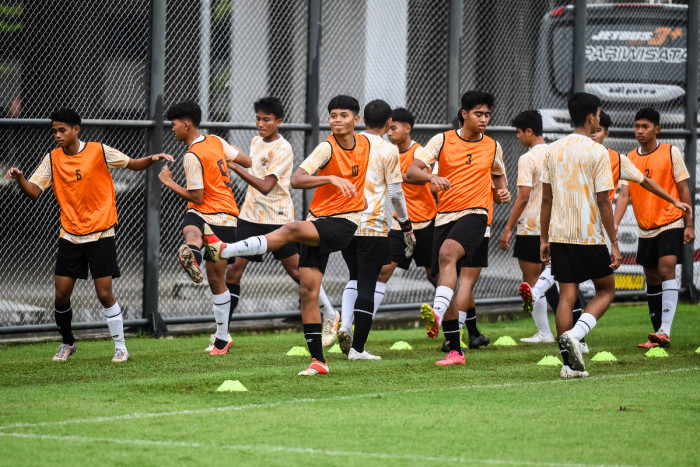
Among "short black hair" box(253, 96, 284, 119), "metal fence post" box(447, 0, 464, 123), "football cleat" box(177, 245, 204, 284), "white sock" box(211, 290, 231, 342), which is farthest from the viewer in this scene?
"metal fence post" box(447, 0, 464, 123)

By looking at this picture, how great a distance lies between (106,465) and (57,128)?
4.52 m

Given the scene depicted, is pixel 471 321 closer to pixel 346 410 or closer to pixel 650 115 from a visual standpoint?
pixel 650 115

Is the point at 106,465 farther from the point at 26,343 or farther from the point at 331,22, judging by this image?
the point at 331,22

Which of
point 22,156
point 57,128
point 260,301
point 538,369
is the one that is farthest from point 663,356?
point 22,156

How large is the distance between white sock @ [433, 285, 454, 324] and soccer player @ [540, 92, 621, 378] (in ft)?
3.03

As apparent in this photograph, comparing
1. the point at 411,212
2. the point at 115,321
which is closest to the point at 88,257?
the point at 115,321

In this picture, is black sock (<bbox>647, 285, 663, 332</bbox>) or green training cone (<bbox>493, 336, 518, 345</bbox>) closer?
black sock (<bbox>647, 285, 663, 332</bbox>)

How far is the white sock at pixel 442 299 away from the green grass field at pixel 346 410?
1.62 ft

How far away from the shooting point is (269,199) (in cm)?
1072

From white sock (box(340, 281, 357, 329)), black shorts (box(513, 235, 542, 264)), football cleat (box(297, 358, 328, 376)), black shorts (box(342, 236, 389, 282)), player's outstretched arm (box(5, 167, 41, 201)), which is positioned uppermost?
player's outstretched arm (box(5, 167, 41, 201))

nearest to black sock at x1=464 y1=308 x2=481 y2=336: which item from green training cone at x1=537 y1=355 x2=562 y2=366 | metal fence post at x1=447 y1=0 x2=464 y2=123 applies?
green training cone at x1=537 y1=355 x2=562 y2=366

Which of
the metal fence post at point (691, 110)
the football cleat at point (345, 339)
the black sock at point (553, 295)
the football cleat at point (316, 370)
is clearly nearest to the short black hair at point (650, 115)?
→ the black sock at point (553, 295)

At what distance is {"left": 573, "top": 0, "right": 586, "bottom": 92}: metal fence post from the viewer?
14547 mm

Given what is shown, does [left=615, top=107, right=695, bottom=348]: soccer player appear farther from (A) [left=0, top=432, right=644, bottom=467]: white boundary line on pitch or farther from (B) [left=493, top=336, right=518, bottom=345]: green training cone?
(A) [left=0, top=432, right=644, bottom=467]: white boundary line on pitch
